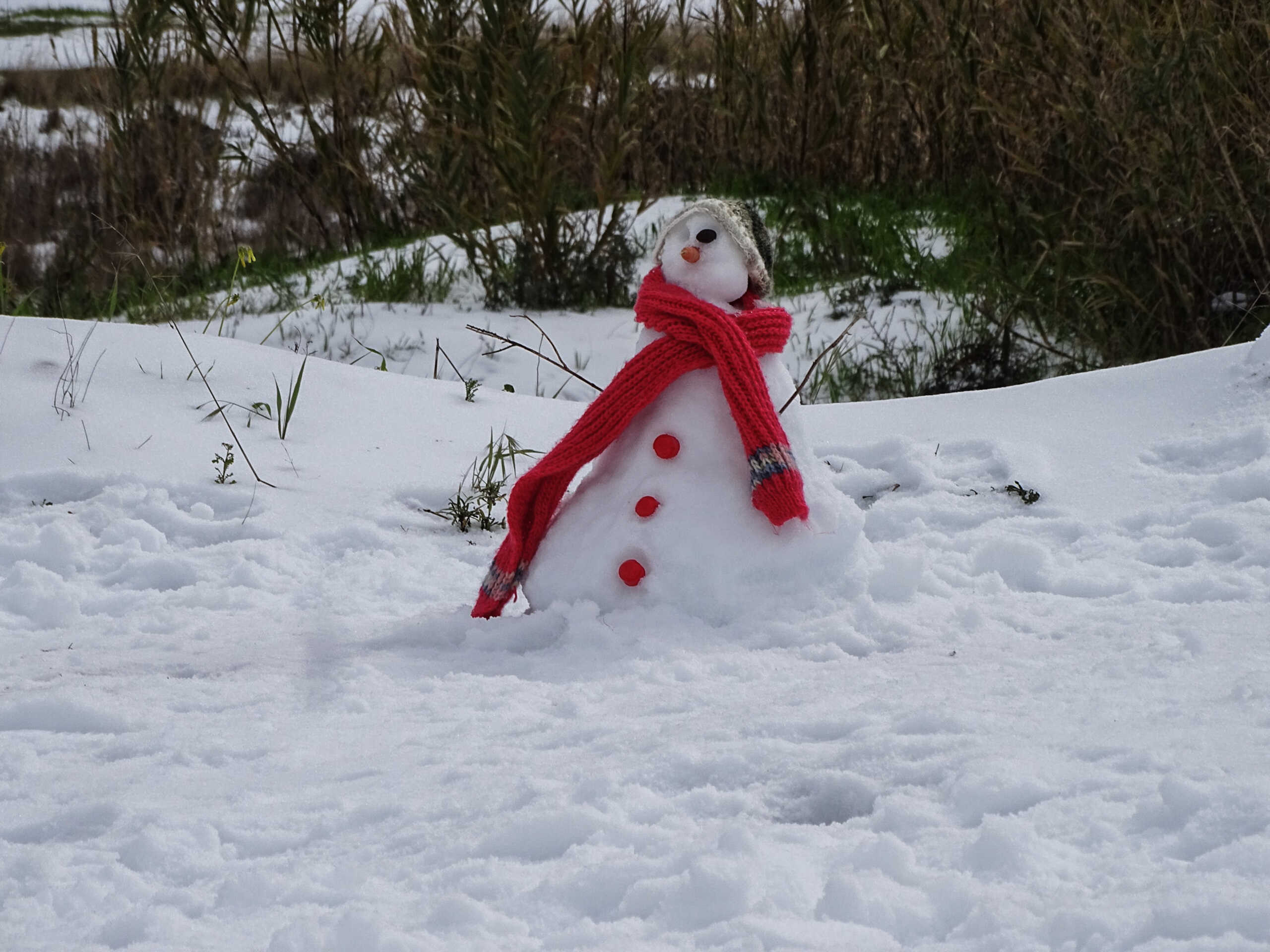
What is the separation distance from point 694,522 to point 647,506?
96 mm

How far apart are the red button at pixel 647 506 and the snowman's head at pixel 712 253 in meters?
0.42

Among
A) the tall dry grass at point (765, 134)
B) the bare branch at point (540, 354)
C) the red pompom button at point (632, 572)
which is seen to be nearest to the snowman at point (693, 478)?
the red pompom button at point (632, 572)

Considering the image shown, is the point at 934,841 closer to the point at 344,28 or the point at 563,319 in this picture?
the point at 563,319

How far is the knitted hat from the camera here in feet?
8.16

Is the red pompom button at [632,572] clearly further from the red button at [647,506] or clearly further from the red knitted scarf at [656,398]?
the red knitted scarf at [656,398]

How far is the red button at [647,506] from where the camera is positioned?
2391mm

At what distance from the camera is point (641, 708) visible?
2.07 metres

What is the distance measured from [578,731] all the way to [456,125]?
4.56m

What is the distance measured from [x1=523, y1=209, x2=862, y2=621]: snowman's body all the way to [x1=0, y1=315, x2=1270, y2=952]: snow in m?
0.07

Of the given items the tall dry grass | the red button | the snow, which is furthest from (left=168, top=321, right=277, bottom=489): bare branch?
the tall dry grass

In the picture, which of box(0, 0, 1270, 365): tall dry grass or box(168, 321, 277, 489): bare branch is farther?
box(0, 0, 1270, 365): tall dry grass

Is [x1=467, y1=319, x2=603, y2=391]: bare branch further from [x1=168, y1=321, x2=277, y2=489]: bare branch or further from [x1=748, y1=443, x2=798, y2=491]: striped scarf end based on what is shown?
[x1=168, y1=321, x2=277, y2=489]: bare branch

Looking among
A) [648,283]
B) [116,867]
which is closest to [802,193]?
[648,283]

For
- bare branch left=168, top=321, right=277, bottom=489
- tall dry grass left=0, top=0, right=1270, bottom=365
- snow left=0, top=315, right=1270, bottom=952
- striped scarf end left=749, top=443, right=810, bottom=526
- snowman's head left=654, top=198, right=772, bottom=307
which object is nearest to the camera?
snow left=0, top=315, right=1270, bottom=952
